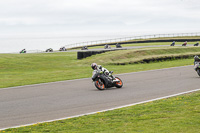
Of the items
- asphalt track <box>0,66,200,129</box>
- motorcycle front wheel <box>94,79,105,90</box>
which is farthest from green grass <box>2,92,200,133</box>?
motorcycle front wheel <box>94,79,105,90</box>

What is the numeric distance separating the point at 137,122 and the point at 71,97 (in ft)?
18.1

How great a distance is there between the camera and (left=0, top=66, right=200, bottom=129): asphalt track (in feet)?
34.1

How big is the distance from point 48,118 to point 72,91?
211 inches

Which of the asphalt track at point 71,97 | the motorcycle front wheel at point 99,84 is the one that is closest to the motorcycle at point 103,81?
the motorcycle front wheel at point 99,84

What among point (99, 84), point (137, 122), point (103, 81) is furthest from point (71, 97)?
point (137, 122)

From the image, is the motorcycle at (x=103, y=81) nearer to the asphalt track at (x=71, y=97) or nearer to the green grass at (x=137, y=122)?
the asphalt track at (x=71, y=97)

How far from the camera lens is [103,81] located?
51.3 ft

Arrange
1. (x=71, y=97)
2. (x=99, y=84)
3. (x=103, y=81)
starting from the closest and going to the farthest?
(x=71, y=97)
(x=99, y=84)
(x=103, y=81)

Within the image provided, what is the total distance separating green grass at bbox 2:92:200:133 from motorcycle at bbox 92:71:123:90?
15.8 ft

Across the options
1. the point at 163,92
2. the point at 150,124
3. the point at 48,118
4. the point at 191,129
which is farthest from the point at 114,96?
the point at 191,129

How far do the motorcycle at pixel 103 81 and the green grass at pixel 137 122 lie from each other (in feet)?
15.8

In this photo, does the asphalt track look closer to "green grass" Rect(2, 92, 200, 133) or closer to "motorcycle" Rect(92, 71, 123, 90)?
"motorcycle" Rect(92, 71, 123, 90)

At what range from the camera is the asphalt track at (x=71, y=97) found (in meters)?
10.4

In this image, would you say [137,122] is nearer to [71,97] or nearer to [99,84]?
[71,97]
